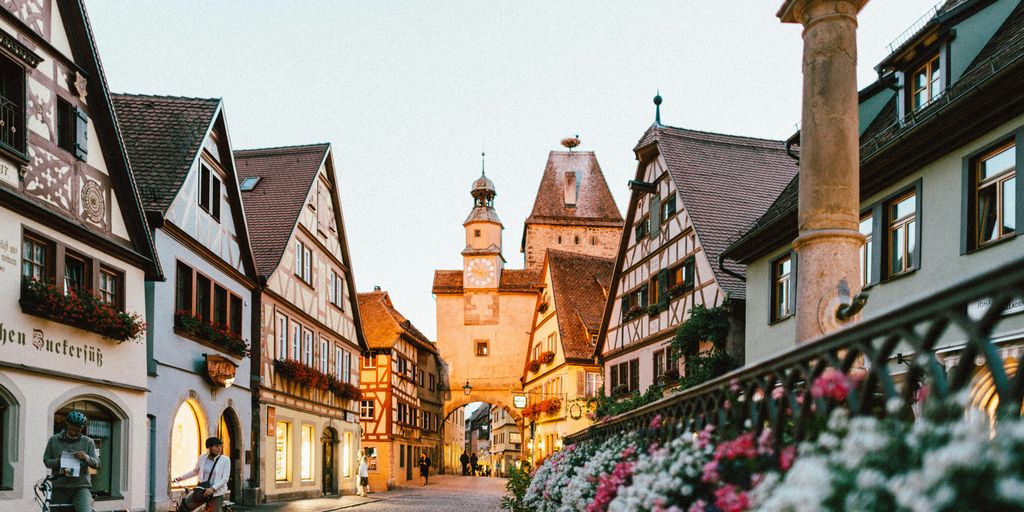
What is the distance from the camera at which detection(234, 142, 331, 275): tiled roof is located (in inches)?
977

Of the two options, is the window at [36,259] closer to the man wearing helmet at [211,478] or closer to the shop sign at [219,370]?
the man wearing helmet at [211,478]

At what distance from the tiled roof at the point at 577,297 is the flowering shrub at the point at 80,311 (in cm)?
2791

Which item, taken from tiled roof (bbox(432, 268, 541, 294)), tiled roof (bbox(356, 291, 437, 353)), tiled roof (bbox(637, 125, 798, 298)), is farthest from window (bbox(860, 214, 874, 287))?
tiled roof (bbox(432, 268, 541, 294))

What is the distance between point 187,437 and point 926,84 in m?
14.9

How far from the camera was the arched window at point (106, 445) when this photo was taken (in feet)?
48.6

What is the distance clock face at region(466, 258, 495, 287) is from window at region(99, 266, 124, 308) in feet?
150

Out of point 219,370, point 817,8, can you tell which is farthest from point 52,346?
point 817,8

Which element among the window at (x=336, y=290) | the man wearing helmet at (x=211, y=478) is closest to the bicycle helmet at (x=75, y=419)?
the man wearing helmet at (x=211, y=478)

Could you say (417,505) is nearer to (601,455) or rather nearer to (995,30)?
(995,30)

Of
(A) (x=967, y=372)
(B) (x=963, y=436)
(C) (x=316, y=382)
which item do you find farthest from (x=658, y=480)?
(C) (x=316, y=382)

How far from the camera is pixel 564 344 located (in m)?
42.0

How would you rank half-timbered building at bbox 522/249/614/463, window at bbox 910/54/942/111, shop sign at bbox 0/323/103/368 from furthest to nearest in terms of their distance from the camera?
half-timbered building at bbox 522/249/614/463 < window at bbox 910/54/942/111 < shop sign at bbox 0/323/103/368

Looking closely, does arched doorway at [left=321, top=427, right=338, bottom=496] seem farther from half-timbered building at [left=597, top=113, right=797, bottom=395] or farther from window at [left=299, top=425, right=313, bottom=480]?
half-timbered building at [left=597, top=113, right=797, bottom=395]

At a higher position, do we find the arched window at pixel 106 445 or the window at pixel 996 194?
the window at pixel 996 194
